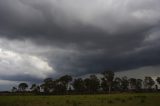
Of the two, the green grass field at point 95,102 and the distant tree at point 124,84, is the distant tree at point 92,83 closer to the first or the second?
the distant tree at point 124,84

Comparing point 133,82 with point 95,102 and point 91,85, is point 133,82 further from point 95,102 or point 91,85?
point 95,102

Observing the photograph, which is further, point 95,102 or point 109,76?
point 109,76

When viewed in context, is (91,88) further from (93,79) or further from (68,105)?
(68,105)

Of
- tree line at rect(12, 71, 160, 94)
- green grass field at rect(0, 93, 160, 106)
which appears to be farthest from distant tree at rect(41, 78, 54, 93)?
green grass field at rect(0, 93, 160, 106)

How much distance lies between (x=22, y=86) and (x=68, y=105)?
523 ft

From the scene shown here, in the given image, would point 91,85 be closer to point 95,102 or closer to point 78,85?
point 78,85

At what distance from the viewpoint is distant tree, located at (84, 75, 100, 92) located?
543ft

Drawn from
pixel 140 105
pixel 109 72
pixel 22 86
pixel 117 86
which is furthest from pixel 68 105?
pixel 22 86

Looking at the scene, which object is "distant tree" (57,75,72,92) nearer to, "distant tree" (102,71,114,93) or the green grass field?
"distant tree" (102,71,114,93)

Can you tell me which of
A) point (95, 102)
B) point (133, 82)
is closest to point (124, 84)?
point (133, 82)

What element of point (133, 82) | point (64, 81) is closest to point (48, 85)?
point (64, 81)

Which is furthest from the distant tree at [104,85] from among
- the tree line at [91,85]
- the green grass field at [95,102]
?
the green grass field at [95,102]

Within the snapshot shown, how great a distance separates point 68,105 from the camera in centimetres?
3700

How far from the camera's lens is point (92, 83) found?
165625mm
